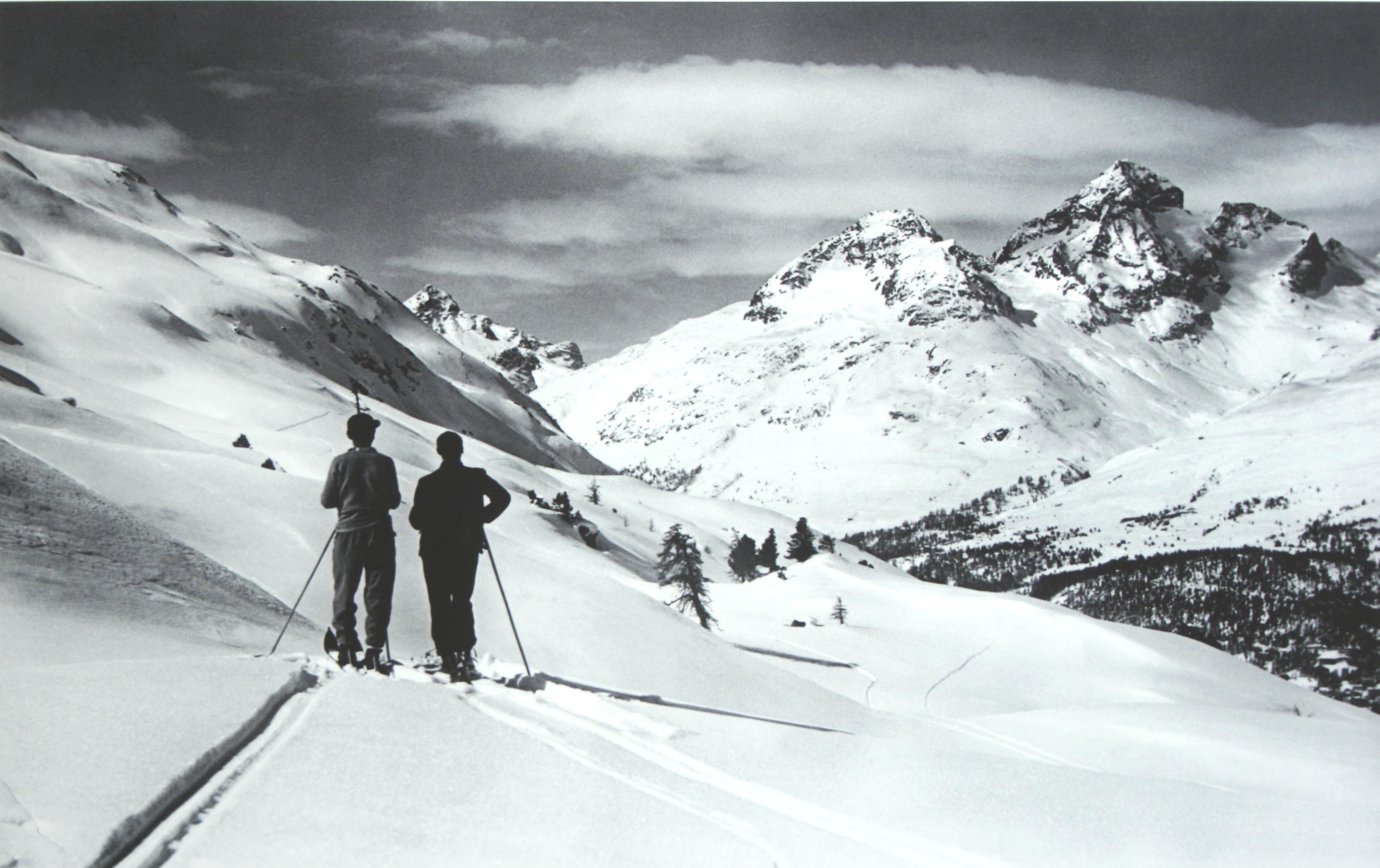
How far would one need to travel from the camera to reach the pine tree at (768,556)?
96000 millimetres

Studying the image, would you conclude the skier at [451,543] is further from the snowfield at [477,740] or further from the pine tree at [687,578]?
the pine tree at [687,578]

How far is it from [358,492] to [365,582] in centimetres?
89

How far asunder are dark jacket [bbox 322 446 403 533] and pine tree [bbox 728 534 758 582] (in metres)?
81.2

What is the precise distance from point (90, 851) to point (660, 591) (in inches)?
1848

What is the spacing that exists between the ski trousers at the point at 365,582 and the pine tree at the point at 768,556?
85.5 m

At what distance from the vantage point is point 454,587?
9.83 meters

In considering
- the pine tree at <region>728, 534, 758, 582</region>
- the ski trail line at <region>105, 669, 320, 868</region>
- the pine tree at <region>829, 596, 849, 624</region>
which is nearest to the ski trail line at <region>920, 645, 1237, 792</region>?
the ski trail line at <region>105, 669, 320, 868</region>

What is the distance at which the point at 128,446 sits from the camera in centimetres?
1838

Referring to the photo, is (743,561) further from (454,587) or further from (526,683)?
(526,683)

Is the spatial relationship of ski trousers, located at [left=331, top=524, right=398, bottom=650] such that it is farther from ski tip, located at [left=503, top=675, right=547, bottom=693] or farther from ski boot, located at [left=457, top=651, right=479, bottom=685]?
ski tip, located at [left=503, top=675, right=547, bottom=693]

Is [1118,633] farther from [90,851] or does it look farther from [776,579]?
[90,851]

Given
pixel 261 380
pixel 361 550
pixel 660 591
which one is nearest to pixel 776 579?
pixel 660 591

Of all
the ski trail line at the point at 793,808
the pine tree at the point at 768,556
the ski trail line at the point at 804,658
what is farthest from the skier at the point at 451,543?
the pine tree at the point at 768,556

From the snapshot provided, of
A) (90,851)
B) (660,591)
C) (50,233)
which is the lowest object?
(660,591)
